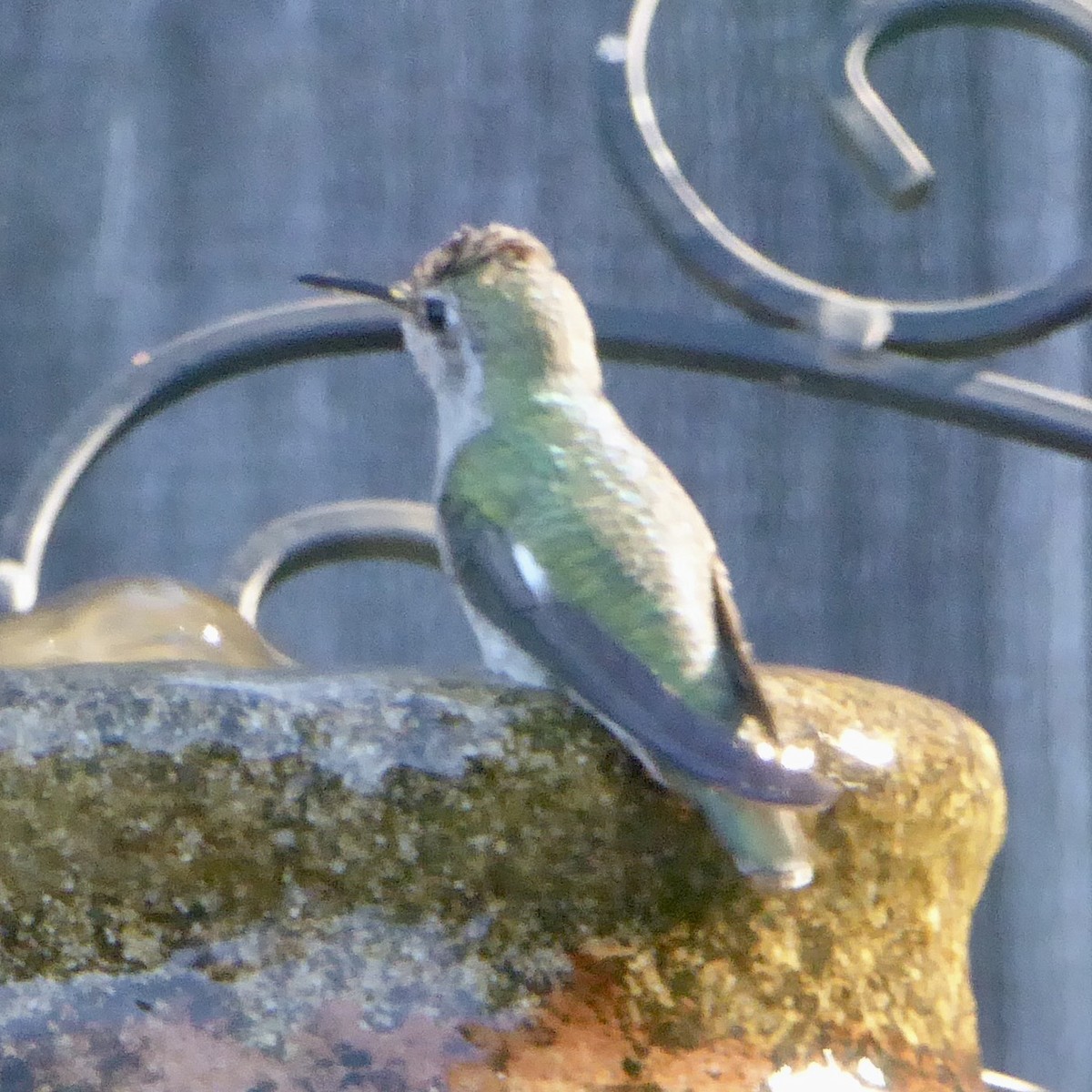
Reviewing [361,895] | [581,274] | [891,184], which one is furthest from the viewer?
[581,274]

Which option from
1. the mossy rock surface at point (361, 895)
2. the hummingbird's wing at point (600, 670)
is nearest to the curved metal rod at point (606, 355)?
the hummingbird's wing at point (600, 670)

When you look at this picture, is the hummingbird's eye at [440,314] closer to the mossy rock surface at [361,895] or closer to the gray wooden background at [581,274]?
the mossy rock surface at [361,895]

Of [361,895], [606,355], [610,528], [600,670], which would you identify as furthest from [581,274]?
[361,895]

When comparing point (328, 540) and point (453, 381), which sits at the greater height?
point (453, 381)

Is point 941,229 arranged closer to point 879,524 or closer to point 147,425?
point 879,524

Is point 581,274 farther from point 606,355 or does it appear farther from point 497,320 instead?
point 497,320
